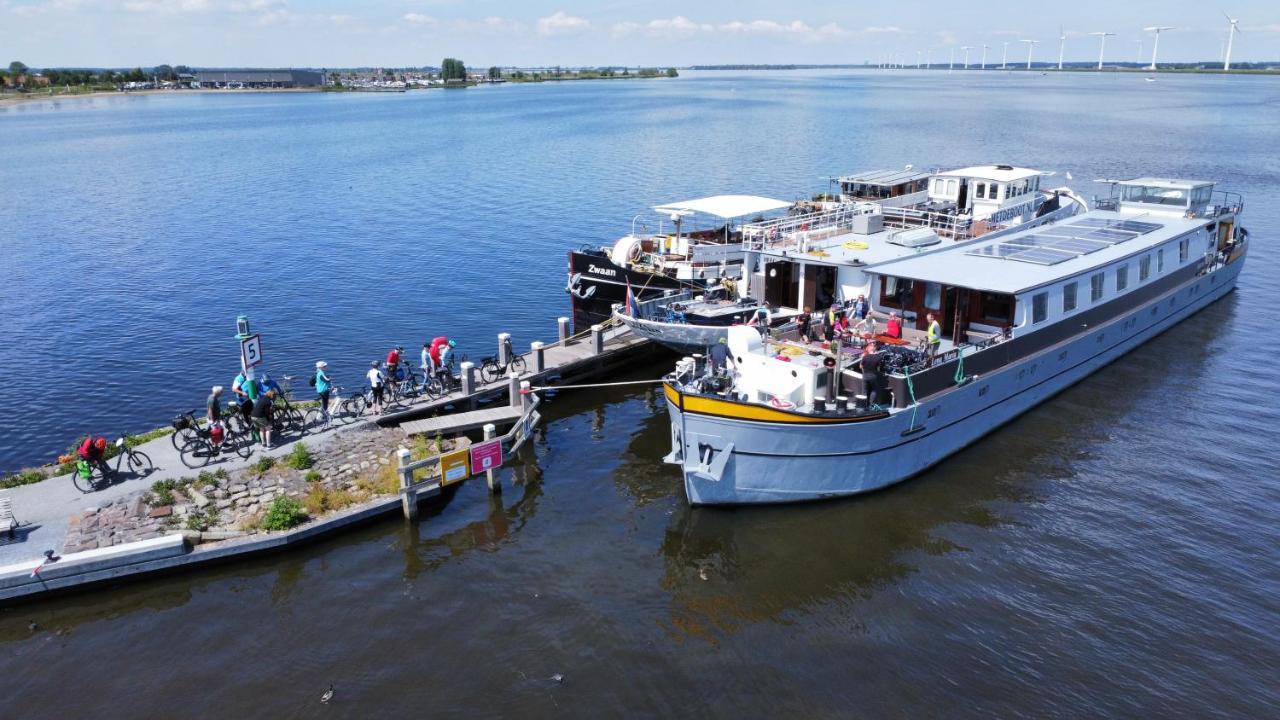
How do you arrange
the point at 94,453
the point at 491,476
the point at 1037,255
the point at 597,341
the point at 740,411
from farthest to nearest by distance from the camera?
1. the point at 597,341
2. the point at 1037,255
3. the point at 491,476
4. the point at 94,453
5. the point at 740,411

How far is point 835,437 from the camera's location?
20734mm

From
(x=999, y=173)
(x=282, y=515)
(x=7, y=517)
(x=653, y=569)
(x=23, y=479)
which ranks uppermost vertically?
(x=999, y=173)

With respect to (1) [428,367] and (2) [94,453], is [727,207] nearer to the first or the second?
(1) [428,367]

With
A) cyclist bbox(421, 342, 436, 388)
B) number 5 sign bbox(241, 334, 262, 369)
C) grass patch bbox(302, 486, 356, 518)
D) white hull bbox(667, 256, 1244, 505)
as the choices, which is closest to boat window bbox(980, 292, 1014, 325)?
white hull bbox(667, 256, 1244, 505)

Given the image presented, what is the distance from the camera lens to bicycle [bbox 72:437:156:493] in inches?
795

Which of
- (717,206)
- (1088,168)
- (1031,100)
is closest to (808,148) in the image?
(1088,168)

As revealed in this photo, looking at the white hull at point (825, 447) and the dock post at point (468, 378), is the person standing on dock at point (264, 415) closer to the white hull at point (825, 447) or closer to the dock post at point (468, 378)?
the dock post at point (468, 378)

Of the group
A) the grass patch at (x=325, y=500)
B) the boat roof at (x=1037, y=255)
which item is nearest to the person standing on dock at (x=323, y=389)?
the grass patch at (x=325, y=500)

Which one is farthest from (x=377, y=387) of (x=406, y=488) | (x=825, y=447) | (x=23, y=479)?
(x=825, y=447)

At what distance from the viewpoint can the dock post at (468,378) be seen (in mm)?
26203

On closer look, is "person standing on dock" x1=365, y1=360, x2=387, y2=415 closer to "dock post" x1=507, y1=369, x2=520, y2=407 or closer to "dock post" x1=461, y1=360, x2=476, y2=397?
"dock post" x1=461, y1=360, x2=476, y2=397

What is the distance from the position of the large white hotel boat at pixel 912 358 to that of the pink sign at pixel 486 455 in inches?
188

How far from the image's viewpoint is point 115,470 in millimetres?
20875

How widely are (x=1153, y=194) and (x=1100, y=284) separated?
15.5 metres
